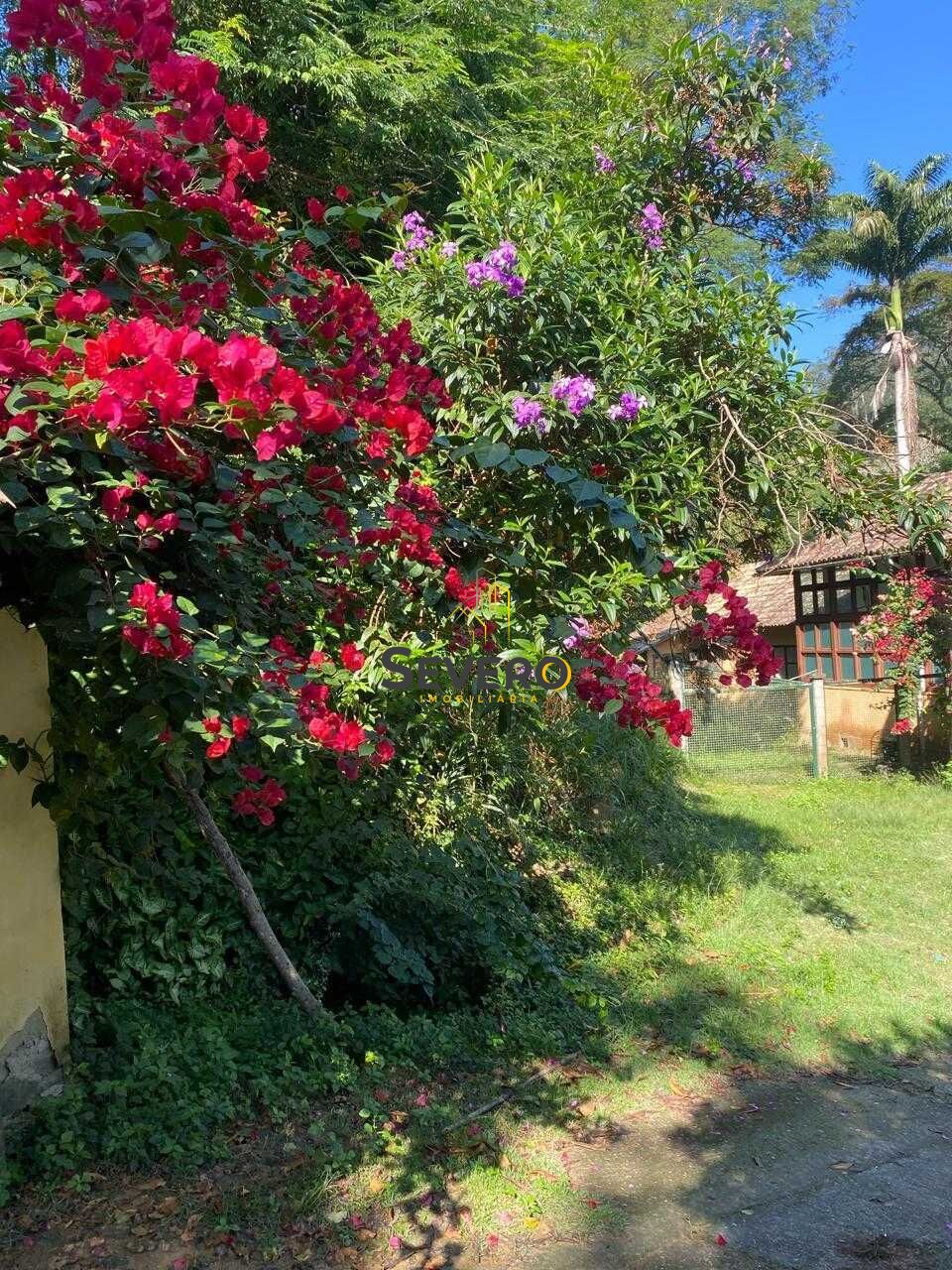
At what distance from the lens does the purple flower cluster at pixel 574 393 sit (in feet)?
12.1

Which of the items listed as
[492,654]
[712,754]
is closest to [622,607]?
[492,654]

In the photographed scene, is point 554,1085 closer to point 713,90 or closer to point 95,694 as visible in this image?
point 95,694

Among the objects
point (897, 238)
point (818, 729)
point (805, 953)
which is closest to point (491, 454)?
point (805, 953)

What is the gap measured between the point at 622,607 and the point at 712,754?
8.60 m

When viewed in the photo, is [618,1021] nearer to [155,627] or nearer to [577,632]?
[577,632]

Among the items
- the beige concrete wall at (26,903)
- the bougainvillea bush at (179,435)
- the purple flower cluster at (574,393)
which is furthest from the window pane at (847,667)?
the beige concrete wall at (26,903)

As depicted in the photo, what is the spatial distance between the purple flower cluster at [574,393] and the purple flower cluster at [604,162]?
84.0 inches

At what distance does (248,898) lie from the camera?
330 cm

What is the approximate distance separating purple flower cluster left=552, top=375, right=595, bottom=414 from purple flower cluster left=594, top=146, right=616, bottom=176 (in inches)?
84.0

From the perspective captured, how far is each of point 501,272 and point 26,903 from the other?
115 inches

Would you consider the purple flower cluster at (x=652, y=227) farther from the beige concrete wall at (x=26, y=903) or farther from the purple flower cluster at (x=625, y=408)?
the beige concrete wall at (x=26, y=903)

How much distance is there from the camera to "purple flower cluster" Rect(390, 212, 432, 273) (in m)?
4.29

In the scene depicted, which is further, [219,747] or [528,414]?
[528,414]

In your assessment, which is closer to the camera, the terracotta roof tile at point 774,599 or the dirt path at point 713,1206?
the dirt path at point 713,1206
